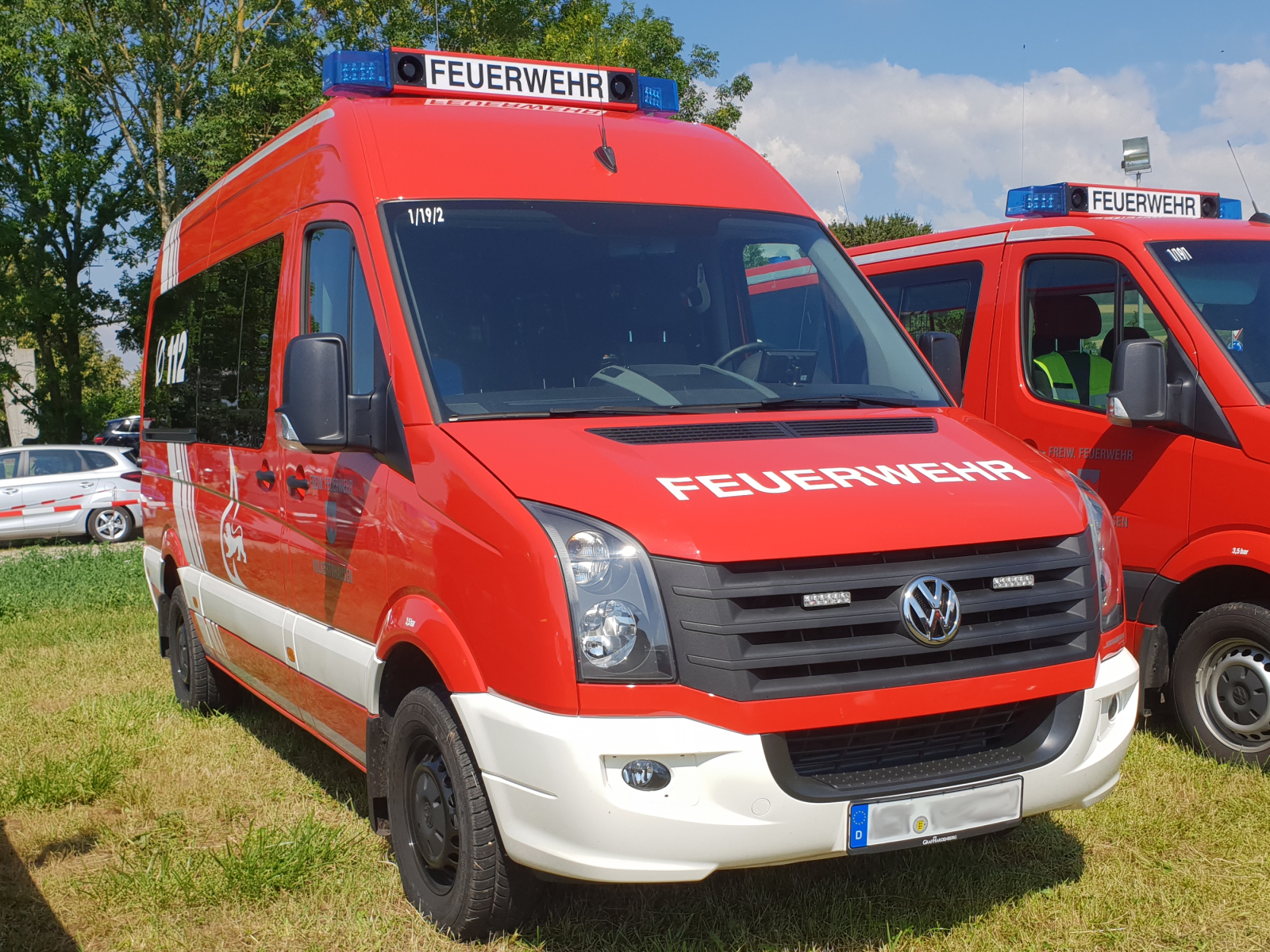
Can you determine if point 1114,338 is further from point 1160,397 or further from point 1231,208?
point 1231,208

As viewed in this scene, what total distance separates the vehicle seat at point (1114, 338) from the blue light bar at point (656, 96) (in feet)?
7.61

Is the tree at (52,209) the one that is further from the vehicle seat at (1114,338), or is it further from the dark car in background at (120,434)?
the vehicle seat at (1114,338)

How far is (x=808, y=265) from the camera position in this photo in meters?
4.92

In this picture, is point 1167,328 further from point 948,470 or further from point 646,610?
point 646,610

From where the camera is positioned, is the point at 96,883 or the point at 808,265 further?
the point at 808,265

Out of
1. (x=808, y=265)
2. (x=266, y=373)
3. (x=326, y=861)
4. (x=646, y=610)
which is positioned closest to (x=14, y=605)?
(x=266, y=373)

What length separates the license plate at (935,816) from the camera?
329 cm

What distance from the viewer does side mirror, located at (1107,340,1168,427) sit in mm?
5242

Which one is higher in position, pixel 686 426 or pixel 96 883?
pixel 686 426

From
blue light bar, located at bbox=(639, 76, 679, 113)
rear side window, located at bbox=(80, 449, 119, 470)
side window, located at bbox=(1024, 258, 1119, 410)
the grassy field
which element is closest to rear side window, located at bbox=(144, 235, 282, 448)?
the grassy field

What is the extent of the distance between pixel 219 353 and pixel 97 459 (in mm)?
14767

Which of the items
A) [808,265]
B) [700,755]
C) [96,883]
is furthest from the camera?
[808,265]

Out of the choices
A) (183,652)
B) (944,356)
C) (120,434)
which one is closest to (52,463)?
(183,652)

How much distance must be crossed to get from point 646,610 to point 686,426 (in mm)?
844
